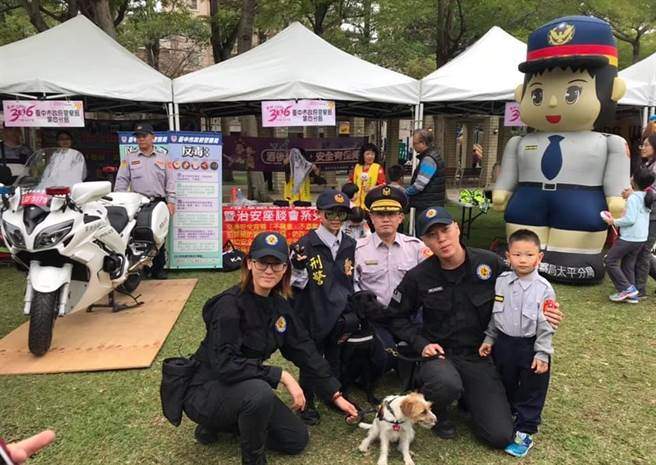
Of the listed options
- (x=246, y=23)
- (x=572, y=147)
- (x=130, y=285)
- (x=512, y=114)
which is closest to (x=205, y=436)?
(x=130, y=285)

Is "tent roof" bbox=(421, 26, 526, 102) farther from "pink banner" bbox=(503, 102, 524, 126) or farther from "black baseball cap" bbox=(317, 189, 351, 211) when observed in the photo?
"black baseball cap" bbox=(317, 189, 351, 211)

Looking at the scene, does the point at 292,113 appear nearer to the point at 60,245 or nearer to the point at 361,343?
the point at 60,245

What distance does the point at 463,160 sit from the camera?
19.4 metres

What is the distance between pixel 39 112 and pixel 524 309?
17.7ft

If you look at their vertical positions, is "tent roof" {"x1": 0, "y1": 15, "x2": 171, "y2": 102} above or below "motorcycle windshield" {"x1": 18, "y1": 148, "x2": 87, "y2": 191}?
above

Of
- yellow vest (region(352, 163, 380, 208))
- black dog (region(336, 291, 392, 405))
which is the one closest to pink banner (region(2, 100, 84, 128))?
yellow vest (region(352, 163, 380, 208))

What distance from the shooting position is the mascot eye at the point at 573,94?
5266mm

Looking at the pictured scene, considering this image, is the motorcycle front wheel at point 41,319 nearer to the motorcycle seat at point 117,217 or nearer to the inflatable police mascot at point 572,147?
the motorcycle seat at point 117,217

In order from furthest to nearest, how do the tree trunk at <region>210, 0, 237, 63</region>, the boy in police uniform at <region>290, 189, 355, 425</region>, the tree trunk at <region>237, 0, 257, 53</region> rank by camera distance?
1. the tree trunk at <region>210, 0, 237, 63</region>
2. the tree trunk at <region>237, 0, 257, 53</region>
3. the boy in police uniform at <region>290, 189, 355, 425</region>

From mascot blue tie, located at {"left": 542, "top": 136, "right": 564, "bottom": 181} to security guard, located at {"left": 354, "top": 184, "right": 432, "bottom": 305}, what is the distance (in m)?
3.13

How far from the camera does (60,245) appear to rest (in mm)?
3533

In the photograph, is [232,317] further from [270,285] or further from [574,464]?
[574,464]

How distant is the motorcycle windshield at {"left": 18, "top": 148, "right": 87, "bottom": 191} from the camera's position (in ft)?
15.0

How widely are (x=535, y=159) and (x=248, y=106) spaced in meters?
4.89
